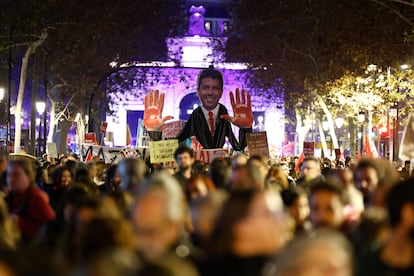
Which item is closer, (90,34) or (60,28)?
(60,28)

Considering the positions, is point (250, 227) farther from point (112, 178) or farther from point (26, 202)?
point (112, 178)

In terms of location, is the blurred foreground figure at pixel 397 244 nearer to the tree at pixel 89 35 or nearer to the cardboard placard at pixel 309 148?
the cardboard placard at pixel 309 148

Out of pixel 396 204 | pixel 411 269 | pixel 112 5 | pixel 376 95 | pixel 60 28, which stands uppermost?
pixel 112 5

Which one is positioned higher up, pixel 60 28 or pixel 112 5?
pixel 112 5

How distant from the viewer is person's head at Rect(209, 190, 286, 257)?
3363 mm

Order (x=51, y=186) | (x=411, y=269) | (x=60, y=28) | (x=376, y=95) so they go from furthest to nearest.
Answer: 1. (x=376, y=95)
2. (x=60, y=28)
3. (x=51, y=186)
4. (x=411, y=269)

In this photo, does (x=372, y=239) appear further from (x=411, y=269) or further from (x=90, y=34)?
(x=90, y=34)

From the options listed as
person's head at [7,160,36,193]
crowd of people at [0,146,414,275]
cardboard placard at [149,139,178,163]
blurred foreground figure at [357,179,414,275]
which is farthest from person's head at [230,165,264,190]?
cardboard placard at [149,139,178,163]

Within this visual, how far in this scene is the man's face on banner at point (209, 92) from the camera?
18.5m

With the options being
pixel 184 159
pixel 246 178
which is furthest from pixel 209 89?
pixel 246 178

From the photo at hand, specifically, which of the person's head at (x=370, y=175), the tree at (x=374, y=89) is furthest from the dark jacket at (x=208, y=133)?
the tree at (x=374, y=89)

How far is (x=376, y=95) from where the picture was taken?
32.6 m

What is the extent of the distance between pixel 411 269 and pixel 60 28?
2449cm

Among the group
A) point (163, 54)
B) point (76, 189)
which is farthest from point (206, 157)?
point (163, 54)
